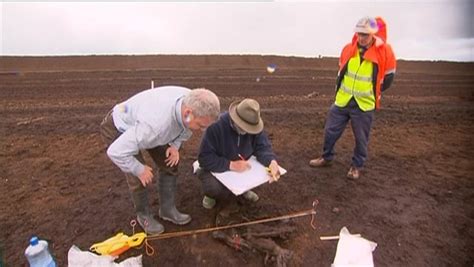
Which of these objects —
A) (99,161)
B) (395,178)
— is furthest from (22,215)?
(395,178)

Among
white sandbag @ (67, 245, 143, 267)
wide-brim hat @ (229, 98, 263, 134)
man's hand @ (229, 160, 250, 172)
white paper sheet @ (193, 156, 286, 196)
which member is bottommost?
white sandbag @ (67, 245, 143, 267)

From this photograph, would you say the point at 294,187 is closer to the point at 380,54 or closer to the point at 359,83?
the point at 359,83

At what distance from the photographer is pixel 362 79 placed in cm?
378

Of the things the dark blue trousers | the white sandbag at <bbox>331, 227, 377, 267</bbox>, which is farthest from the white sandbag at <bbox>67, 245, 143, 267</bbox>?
the dark blue trousers

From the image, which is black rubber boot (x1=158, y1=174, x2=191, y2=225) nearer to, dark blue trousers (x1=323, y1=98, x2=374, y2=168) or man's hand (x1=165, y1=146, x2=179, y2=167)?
man's hand (x1=165, y1=146, x2=179, y2=167)

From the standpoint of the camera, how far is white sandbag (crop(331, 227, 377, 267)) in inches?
106

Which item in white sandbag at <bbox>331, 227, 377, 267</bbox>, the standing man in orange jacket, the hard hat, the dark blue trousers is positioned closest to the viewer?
white sandbag at <bbox>331, 227, 377, 267</bbox>

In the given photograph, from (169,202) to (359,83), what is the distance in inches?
87.7

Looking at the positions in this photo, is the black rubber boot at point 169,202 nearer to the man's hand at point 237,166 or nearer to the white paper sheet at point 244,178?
the white paper sheet at point 244,178

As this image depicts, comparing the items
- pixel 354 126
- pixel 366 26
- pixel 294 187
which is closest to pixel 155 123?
pixel 294 187

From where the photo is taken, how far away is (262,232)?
303cm

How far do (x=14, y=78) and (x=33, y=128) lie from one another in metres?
6.91

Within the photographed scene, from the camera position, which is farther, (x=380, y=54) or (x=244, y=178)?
(x=380, y=54)

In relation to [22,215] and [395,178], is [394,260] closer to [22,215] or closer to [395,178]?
[395,178]
